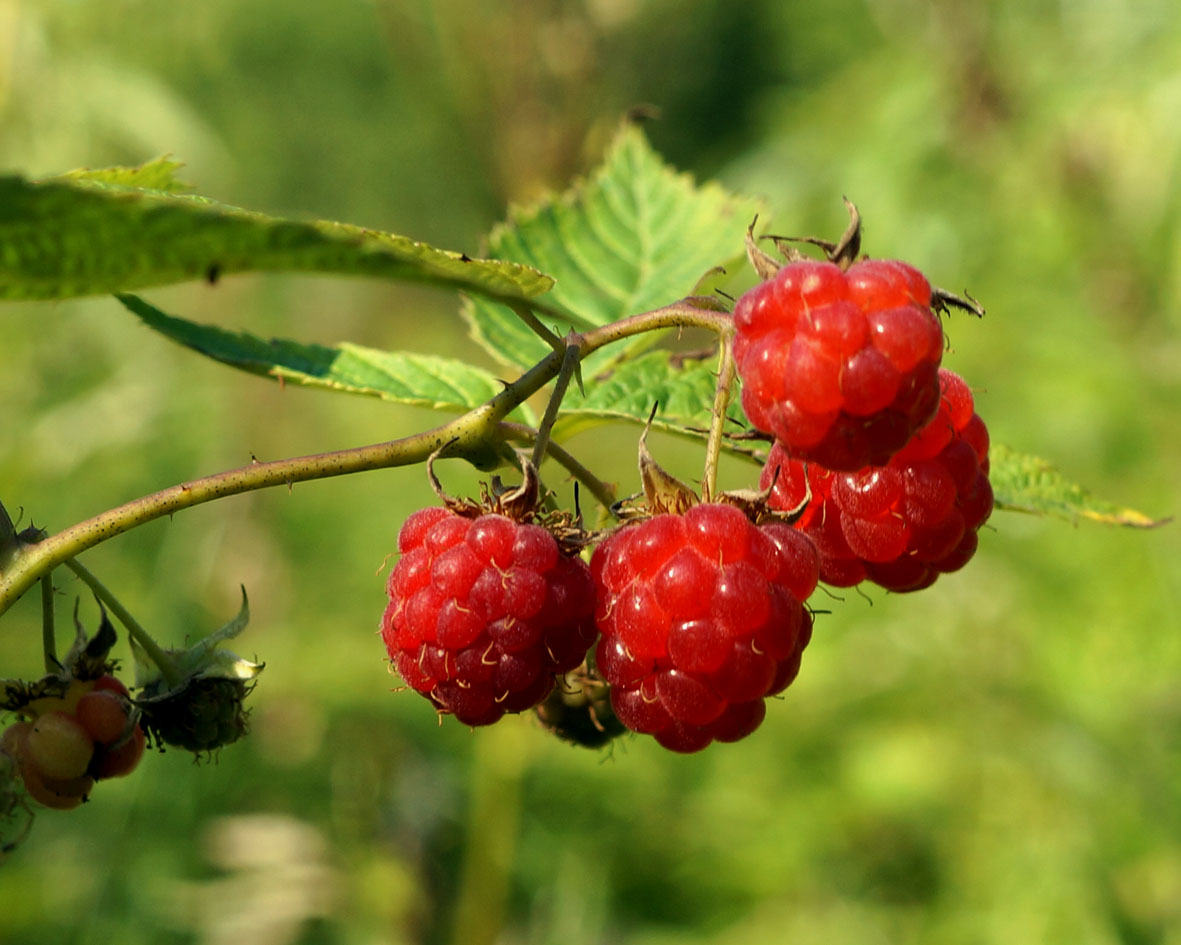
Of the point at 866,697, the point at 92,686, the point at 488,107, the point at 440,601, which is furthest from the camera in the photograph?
the point at 488,107

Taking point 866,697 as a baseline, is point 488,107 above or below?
above

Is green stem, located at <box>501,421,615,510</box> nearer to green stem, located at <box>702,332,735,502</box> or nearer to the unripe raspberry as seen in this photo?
green stem, located at <box>702,332,735,502</box>

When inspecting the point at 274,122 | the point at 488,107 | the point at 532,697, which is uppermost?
the point at 532,697

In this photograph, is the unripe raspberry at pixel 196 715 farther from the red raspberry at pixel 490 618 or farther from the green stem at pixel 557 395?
the green stem at pixel 557 395

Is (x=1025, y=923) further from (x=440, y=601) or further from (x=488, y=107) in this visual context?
(x=488, y=107)

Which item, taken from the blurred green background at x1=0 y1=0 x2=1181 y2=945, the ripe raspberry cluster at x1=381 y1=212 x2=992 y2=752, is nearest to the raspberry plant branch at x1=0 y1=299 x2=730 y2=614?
the ripe raspberry cluster at x1=381 y1=212 x2=992 y2=752

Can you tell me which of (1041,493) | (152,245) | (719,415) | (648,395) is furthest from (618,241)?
(152,245)

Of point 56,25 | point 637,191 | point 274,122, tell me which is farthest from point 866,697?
point 274,122

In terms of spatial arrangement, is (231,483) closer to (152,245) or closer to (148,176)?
(152,245)
